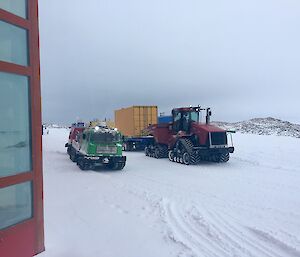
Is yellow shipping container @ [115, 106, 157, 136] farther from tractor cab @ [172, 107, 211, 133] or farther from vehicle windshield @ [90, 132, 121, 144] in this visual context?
vehicle windshield @ [90, 132, 121, 144]

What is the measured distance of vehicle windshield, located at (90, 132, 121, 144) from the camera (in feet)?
52.8

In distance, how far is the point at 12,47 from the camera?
5.20 metres

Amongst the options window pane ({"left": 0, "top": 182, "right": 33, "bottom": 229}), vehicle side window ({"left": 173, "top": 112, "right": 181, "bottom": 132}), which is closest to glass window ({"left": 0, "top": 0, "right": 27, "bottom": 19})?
window pane ({"left": 0, "top": 182, "right": 33, "bottom": 229})

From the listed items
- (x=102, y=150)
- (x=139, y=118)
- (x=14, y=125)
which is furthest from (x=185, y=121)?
(x=14, y=125)

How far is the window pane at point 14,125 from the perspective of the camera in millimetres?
5023

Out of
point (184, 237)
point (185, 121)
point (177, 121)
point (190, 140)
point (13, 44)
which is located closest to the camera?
point (13, 44)

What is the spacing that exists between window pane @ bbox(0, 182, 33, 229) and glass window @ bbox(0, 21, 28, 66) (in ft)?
6.52

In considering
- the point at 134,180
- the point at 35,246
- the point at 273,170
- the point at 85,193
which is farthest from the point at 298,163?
the point at 35,246

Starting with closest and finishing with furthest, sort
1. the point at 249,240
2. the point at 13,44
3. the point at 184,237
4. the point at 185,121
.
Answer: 1. the point at 13,44
2. the point at 249,240
3. the point at 184,237
4. the point at 185,121

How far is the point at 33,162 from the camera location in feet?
18.3

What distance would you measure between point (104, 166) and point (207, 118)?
621 centimetres

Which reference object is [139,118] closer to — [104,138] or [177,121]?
[177,121]

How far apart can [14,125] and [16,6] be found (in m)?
1.87

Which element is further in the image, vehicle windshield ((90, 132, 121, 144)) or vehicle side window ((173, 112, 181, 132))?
vehicle side window ((173, 112, 181, 132))
